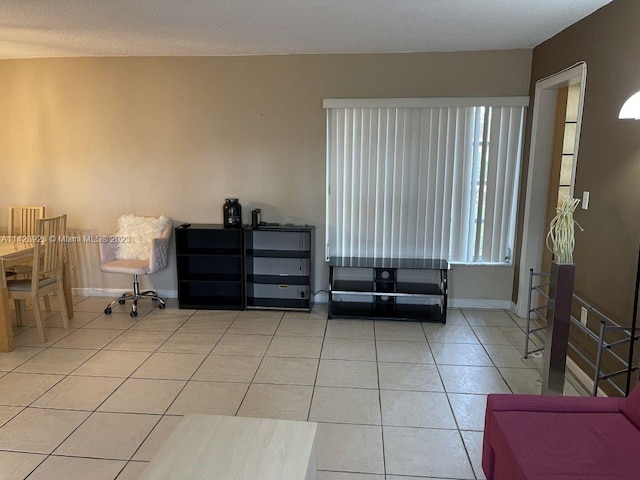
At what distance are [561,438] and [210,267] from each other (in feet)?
12.3

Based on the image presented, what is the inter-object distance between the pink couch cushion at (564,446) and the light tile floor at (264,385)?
47 cm

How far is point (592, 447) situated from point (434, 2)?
2624 millimetres

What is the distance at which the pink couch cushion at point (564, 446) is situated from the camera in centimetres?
165

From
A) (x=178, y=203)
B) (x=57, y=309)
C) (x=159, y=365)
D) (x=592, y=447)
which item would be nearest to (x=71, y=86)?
(x=178, y=203)

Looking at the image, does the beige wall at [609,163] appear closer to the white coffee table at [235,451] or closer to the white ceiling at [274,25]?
the white ceiling at [274,25]

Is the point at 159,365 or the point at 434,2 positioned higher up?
the point at 434,2

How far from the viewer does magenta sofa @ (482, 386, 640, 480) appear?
5.45 ft

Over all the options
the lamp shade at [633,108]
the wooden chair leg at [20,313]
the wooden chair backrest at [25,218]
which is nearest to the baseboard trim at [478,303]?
the lamp shade at [633,108]

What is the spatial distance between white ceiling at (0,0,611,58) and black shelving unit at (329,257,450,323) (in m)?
2.01

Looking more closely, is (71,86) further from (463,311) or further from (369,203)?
(463,311)

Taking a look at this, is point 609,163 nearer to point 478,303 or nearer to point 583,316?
point 583,316

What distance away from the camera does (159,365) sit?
338 centimetres

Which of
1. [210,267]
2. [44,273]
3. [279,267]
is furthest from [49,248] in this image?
[279,267]

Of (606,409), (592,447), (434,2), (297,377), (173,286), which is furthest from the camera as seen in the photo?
(173,286)
